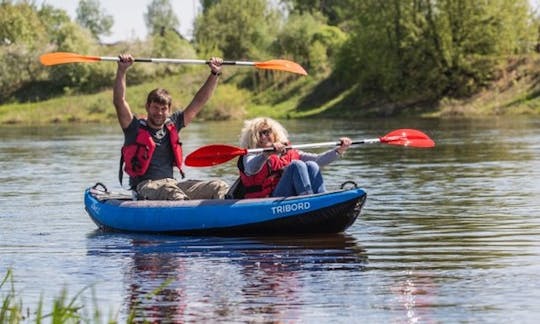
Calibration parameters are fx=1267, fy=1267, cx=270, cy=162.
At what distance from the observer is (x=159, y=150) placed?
1094cm

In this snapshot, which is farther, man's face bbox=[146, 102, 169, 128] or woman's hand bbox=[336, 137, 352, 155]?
man's face bbox=[146, 102, 169, 128]

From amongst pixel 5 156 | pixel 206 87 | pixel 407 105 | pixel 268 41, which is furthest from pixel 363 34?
pixel 206 87

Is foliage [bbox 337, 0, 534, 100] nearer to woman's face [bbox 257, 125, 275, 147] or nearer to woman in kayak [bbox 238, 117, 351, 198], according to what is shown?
woman in kayak [bbox 238, 117, 351, 198]

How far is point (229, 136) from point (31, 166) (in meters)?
9.43

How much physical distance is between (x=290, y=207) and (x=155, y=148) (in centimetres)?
142

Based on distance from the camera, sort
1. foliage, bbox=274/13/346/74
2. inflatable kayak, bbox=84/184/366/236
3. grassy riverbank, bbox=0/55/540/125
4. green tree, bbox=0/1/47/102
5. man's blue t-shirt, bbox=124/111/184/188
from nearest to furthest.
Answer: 1. inflatable kayak, bbox=84/184/366/236
2. man's blue t-shirt, bbox=124/111/184/188
3. grassy riverbank, bbox=0/55/540/125
4. foliage, bbox=274/13/346/74
5. green tree, bbox=0/1/47/102

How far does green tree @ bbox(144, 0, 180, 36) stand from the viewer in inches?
4114

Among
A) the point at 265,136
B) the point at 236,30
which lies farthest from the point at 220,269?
the point at 236,30

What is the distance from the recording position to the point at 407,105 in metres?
45.1

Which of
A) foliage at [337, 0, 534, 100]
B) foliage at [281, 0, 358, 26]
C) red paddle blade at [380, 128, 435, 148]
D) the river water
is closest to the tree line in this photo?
foliage at [337, 0, 534, 100]

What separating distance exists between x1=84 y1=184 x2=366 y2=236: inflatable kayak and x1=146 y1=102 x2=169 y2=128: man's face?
0.68 metres

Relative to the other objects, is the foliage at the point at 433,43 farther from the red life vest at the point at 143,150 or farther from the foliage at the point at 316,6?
the red life vest at the point at 143,150

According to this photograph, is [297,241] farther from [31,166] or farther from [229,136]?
[229,136]

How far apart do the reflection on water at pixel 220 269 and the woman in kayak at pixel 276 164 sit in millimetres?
424
